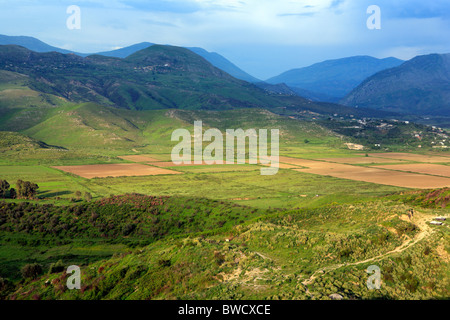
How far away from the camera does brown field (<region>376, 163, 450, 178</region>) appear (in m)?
103

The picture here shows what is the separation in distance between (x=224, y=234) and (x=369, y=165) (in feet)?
295

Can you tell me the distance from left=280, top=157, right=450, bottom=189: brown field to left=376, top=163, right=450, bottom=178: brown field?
230 inches

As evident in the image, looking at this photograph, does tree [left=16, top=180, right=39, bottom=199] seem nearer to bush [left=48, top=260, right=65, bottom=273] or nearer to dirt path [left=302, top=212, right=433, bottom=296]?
bush [left=48, top=260, right=65, bottom=273]

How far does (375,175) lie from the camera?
99562mm

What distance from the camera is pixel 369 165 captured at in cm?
11869

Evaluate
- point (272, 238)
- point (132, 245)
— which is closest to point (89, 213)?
point (132, 245)

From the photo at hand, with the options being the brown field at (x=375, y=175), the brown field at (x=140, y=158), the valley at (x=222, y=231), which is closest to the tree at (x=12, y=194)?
the valley at (x=222, y=231)

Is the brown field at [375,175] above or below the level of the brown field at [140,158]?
below

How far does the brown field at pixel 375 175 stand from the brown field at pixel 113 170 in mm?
41606

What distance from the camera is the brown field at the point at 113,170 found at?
3910 inches

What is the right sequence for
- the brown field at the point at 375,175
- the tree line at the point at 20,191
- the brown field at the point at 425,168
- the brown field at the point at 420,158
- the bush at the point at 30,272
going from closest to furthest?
the bush at the point at 30,272, the tree line at the point at 20,191, the brown field at the point at 375,175, the brown field at the point at 425,168, the brown field at the point at 420,158

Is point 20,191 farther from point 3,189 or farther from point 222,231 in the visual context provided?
point 222,231

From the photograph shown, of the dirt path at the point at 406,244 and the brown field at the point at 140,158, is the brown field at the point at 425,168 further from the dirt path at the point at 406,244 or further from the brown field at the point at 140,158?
the brown field at the point at 140,158

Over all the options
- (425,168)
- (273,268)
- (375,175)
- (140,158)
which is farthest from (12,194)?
(425,168)
